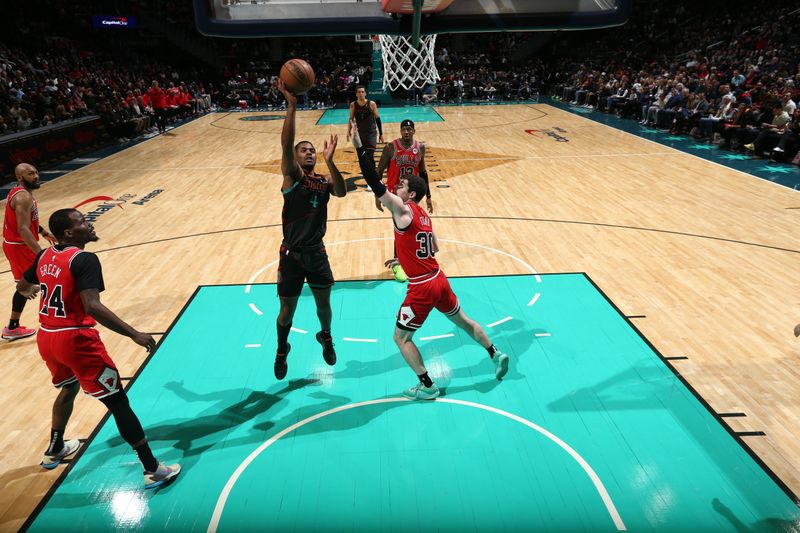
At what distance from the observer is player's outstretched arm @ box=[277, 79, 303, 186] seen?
12.2 ft

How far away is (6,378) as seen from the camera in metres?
4.95

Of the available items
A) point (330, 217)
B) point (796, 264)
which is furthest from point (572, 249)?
point (330, 217)

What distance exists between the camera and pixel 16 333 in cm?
565

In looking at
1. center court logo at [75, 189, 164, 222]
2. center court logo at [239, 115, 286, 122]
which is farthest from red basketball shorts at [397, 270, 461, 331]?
center court logo at [239, 115, 286, 122]

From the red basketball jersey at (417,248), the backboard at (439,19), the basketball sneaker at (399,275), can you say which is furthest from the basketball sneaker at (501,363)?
the backboard at (439,19)

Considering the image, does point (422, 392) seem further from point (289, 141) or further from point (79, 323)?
point (79, 323)

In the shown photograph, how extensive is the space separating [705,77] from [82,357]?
19.8 m

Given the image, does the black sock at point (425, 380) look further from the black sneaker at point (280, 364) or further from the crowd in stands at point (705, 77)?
the crowd in stands at point (705, 77)

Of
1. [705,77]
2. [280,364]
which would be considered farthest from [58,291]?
[705,77]

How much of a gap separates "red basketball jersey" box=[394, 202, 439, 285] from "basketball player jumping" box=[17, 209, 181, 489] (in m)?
1.89

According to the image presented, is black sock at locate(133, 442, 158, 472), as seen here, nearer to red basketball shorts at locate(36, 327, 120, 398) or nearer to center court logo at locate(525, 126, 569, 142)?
red basketball shorts at locate(36, 327, 120, 398)

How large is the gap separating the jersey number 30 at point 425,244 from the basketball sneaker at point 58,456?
2.89m

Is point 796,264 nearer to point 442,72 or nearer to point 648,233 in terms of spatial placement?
point 648,233

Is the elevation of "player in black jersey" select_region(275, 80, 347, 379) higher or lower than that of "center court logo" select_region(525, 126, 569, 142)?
higher
